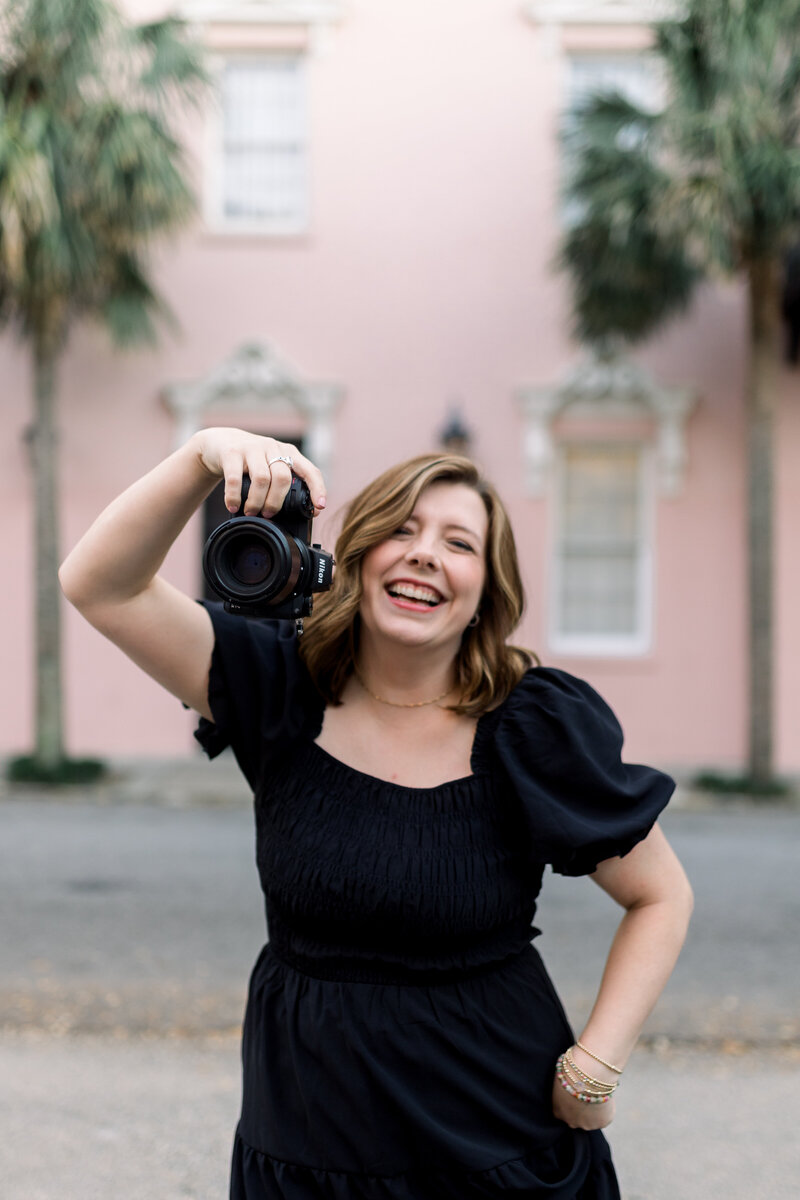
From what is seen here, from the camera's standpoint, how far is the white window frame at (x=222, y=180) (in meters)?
10.8

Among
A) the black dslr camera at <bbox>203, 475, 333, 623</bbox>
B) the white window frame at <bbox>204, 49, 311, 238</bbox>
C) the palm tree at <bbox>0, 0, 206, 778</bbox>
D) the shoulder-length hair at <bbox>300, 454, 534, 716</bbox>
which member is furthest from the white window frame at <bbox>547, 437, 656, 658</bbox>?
the black dslr camera at <bbox>203, 475, 333, 623</bbox>

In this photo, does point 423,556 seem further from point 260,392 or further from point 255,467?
point 260,392

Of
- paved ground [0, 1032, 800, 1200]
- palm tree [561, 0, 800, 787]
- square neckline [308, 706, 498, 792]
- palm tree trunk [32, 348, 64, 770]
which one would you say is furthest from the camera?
palm tree trunk [32, 348, 64, 770]

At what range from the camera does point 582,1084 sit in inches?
64.1

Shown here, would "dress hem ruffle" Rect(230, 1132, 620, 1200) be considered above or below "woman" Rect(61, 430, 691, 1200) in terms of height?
below

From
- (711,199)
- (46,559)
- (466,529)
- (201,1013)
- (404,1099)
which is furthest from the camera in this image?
(46,559)

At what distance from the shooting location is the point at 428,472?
179 cm

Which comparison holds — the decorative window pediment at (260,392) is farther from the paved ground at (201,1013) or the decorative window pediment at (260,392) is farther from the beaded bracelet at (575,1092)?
the beaded bracelet at (575,1092)

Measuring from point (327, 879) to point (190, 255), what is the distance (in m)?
9.95

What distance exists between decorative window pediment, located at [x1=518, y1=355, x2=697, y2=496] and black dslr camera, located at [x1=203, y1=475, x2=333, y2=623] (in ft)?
30.4

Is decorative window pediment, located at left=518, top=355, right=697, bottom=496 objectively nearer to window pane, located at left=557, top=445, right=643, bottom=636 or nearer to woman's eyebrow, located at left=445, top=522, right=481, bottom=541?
window pane, located at left=557, top=445, right=643, bottom=636

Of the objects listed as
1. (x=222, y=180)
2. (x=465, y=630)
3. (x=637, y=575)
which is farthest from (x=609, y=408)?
(x=465, y=630)

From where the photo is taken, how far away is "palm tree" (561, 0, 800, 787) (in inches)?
329

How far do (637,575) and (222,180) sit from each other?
5.53m
